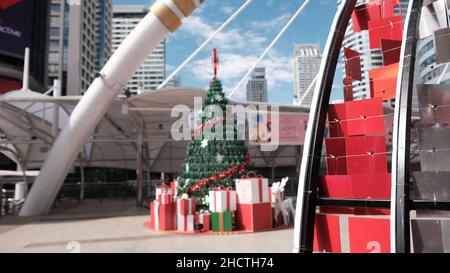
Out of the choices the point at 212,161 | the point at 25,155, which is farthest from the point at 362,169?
the point at 25,155

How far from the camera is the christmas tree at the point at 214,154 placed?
45.6 ft

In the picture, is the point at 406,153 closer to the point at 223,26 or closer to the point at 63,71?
the point at 223,26

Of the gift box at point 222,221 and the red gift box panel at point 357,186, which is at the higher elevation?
the red gift box panel at point 357,186

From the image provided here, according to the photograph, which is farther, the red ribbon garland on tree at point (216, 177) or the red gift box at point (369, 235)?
the red ribbon garland on tree at point (216, 177)

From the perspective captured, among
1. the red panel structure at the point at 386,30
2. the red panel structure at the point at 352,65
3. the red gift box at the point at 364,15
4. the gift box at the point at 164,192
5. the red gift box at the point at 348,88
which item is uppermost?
the red gift box at the point at 364,15

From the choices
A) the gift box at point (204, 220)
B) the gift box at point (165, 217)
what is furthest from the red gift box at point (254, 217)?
the gift box at point (165, 217)

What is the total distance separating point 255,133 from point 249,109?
1.80 metres

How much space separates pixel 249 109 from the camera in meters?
24.7

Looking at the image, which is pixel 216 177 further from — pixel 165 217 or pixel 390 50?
pixel 390 50

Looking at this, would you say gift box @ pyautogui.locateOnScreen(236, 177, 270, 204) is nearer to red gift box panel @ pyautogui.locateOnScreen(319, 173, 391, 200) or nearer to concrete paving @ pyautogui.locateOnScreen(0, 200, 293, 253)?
concrete paving @ pyautogui.locateOnScreen(0, 200, 293, 253)

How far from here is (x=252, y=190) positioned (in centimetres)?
1257

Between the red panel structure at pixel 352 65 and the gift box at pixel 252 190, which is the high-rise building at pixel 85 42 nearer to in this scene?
the gift box at pixel 252 190

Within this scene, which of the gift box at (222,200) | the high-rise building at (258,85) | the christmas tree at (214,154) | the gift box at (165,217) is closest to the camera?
the gift box at (222,200)

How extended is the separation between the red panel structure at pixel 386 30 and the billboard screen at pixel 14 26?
5326 centimetres
